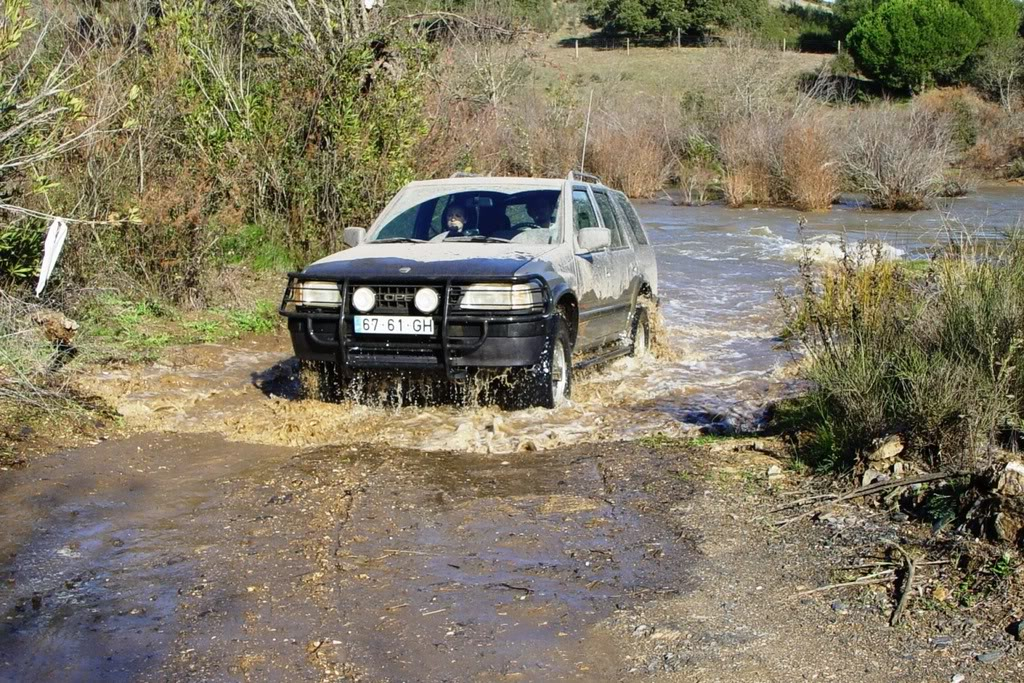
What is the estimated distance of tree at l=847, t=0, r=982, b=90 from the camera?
55.9 m

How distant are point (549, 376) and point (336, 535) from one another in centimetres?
278

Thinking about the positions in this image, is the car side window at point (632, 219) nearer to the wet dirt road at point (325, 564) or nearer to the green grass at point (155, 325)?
the green grass at point (155, 325)

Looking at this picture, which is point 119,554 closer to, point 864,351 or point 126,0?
point 864,351

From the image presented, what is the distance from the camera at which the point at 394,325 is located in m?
7.94

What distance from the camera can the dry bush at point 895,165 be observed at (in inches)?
1232

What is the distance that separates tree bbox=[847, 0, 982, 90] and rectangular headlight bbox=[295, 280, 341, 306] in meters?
52.7

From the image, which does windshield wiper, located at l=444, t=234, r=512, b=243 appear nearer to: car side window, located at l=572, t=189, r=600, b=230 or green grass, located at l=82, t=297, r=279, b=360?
car side window, located at l=572, t=189, r=600, b=230

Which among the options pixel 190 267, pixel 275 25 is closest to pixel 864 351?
pixel 190 267

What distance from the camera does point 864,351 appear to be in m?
6.52

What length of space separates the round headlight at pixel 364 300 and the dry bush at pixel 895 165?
25706 mm

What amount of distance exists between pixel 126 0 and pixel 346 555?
12.5 meters

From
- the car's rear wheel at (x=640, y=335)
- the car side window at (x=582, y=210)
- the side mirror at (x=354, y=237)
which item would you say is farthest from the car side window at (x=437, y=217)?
the car's rear wheel at (x=640, y=335)

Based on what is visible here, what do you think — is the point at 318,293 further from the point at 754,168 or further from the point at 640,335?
the point at 754,168

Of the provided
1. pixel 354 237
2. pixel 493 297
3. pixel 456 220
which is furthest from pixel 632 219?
pixel 493 297
